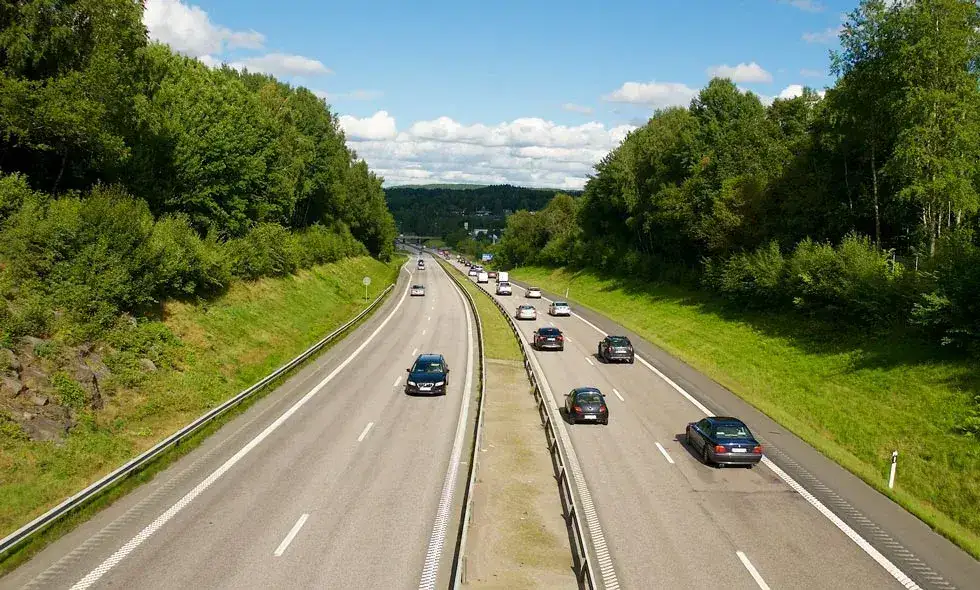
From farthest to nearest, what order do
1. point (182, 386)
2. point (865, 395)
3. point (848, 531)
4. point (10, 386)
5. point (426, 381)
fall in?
point (865, 395)
point (426, 381)
point (182, 386)
point (10, 386)
point (848, 531)

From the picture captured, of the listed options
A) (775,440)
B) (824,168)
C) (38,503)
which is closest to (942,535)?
(775,440)

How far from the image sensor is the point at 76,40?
1095 inches

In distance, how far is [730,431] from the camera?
20.0m

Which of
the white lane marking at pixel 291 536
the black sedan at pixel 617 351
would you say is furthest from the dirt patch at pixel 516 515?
the black sedan at pixel 617 351

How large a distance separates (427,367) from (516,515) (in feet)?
44.2

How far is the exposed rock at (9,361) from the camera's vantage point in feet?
61.7

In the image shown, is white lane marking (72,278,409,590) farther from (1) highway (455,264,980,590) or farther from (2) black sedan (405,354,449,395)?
(1) highway (455,264,980,590)

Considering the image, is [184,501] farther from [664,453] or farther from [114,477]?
[664,453]

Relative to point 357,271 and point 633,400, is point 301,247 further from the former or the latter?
point 633,400

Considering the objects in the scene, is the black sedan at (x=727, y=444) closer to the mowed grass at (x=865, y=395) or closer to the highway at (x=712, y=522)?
the highway at (x=712, y=522)

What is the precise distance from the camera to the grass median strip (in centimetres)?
1260

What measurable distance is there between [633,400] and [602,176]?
213 ft

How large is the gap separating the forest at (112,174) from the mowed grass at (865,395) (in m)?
28.6

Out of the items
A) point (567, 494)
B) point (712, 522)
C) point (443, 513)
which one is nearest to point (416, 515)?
point (443, 513)
